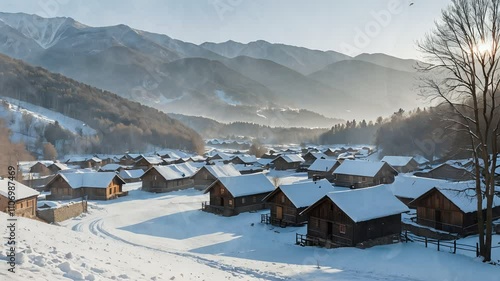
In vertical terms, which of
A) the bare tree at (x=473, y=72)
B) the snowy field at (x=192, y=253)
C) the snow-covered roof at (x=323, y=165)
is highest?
the bare tree at (x=473, y=72)

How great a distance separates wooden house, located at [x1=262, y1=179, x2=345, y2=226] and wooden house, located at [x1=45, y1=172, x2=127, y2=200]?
3302 centimetres

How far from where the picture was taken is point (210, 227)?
4216 cm

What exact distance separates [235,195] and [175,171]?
29566 millimetres

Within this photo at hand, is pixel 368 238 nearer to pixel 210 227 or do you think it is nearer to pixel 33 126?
pixel 210 227

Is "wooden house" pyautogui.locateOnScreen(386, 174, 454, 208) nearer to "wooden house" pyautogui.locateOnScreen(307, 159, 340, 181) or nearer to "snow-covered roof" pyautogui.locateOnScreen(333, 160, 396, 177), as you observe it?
"snow-covered roof" pyautogui.locateOnScreen(333, 160, 396, 177)

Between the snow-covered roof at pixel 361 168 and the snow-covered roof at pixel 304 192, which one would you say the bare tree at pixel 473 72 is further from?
the snow-covered roof at pixel 361 168

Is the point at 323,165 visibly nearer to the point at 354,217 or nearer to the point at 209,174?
the point at 209,174

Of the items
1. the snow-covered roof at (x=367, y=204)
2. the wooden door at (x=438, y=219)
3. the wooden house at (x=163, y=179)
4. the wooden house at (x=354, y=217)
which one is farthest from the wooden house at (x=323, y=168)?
the wooden house at (x=354, y=217)

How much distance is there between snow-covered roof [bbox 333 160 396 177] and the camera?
70.0 meters

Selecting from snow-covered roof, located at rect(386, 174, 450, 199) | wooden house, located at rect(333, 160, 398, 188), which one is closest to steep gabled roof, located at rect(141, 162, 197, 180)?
wooden house, located at rect(333, 160, 398, 188)

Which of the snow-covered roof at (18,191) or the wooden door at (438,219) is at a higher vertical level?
the snow-covered roof at (18,191)

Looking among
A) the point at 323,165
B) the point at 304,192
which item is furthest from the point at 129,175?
the point at 304,192

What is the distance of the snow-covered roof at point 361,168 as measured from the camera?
70000mm

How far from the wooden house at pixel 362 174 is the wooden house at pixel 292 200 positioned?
28281 mm
